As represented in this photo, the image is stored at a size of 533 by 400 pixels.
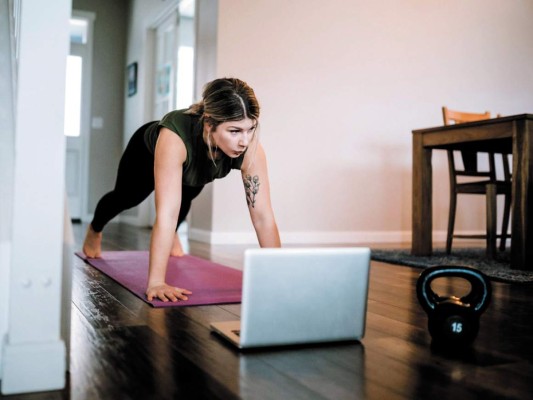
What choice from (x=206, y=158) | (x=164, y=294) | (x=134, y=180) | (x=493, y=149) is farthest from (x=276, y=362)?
(x=493, y=149)

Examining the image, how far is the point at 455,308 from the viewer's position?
1.11 meters

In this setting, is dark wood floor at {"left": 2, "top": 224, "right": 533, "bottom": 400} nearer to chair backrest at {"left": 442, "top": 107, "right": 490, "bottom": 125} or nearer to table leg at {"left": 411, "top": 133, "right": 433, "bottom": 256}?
table leg at {"left": 411, "top": 133, "right": 433, "bottom": 256}

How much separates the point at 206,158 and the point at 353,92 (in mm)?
2845

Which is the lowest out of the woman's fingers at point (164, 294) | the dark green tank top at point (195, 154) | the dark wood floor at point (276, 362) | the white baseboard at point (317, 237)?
the white baseboard at point (317, 237)

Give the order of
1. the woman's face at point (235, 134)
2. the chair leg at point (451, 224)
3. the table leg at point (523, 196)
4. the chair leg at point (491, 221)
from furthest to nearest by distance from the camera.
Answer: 1. the chair leg at point (451, 224)
2. the chair leg at point (491, 221)
3. the table leg at point (523, 196)
4. the woman's face at point (235, 134)

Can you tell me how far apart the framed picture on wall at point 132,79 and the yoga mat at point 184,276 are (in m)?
3.58

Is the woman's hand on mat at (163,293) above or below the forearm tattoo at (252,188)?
below

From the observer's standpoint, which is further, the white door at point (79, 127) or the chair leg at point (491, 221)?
the white door at point (79, 127)

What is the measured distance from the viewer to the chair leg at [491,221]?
9.78 feet

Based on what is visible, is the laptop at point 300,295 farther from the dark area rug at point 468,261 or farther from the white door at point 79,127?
the white door at point 79,127

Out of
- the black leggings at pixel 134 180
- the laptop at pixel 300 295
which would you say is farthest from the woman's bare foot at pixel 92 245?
the laptop at pixel 300 295

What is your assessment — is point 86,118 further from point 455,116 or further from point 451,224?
point 451,224

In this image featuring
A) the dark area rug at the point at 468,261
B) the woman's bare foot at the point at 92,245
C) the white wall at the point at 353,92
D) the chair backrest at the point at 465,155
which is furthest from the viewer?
the white wall at the point at 353,92

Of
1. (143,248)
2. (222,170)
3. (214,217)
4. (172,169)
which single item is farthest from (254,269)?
(214,217)
